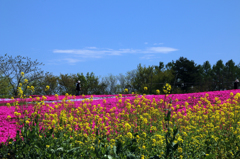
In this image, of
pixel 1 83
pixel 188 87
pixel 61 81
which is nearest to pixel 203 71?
pixel 188 87

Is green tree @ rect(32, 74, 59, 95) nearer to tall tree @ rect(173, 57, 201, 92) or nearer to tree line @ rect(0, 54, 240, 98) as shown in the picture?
tree line @ rect(0, 54, 240, 98)

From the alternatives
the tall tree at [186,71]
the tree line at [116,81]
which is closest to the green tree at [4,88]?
the tree line at [116,81]

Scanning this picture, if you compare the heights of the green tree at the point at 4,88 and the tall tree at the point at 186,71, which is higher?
the tall tree at the point at 186,71

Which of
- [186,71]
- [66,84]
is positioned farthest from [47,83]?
[186,71]

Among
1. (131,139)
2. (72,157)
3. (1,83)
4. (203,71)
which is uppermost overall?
(203,71)

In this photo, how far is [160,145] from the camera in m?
4.70

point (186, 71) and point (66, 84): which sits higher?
point (186, 71)

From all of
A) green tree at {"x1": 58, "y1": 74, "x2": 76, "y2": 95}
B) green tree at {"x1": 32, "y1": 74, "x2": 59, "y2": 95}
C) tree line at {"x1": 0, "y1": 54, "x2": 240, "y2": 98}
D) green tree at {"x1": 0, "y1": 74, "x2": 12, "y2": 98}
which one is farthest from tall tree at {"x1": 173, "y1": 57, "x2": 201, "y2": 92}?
green tree at {"x1": 0, "y1": 74, "x2": 12, "y2": 98}

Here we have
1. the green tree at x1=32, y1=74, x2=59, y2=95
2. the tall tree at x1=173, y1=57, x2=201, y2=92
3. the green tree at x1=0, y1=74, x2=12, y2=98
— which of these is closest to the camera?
the green tree at x1=0, y1=74, x2=12, y2=98

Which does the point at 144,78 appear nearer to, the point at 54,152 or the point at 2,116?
the point at 2,116

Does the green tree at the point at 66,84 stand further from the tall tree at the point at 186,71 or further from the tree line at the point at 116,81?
the tall tree at the point at 186,71

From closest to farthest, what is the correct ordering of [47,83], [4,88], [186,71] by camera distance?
1. [4,88]
2. [47,83]
3. [186,71]

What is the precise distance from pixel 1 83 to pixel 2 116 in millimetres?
16651

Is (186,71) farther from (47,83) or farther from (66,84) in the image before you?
(47,83)
